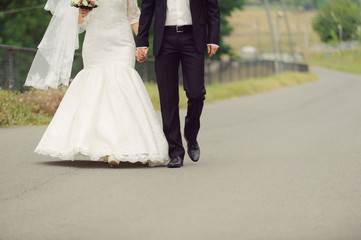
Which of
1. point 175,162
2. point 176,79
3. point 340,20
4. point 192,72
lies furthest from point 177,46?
point 340,20

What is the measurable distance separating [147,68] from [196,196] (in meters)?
16.4

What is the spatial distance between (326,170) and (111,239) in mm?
3630

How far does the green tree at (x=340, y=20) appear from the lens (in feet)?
358

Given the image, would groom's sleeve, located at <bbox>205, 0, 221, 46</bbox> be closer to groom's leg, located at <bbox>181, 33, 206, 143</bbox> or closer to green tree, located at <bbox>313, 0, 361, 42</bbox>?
groom's leg, located at <bbox>181, 33, 206, 143</bbox>

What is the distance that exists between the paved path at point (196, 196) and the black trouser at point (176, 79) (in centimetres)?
41

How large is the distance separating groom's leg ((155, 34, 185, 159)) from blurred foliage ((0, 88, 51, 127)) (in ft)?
18.1

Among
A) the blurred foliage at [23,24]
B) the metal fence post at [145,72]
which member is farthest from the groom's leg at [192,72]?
the blurred foliage at [23,24]

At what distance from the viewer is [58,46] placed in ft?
27.5

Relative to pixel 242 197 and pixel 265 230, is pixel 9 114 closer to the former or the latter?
pixel 242 197

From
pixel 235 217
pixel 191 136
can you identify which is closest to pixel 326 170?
pixel 191 136

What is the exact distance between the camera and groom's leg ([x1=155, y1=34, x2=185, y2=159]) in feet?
24.4

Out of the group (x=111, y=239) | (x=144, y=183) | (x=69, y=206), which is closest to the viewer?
(x=111, y=239)

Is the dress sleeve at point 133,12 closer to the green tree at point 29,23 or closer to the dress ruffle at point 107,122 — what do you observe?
the dress ruffle at point 107,122

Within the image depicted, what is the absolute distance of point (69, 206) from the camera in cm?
541
